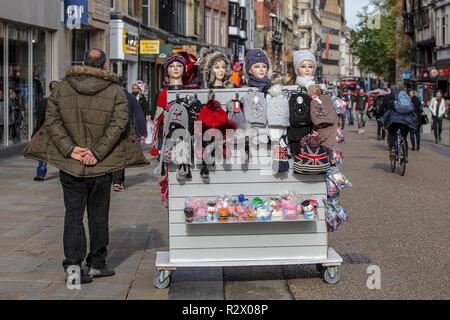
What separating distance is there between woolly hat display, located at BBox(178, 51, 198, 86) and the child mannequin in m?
0.60

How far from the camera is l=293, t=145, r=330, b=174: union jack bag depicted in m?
6.43

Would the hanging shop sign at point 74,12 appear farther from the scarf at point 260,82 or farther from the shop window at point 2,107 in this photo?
the scarf at point 260,82

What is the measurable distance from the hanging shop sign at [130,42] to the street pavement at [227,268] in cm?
1805

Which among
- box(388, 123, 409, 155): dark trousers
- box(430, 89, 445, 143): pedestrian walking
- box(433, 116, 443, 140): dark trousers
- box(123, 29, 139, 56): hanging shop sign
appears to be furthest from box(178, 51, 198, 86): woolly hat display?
box(123, 29, 139, 56): hanging shop sign

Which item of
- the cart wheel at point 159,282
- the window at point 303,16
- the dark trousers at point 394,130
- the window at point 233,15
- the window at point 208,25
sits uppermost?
the window at point 303,16

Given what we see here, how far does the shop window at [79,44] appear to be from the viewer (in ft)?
86.0

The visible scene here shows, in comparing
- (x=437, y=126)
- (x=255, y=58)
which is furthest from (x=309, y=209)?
(x=437, y=126)

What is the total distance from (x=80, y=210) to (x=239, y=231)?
51.6 inches

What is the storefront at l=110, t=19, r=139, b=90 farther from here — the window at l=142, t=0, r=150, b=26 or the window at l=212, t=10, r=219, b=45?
the window at l=212, t=10, r=219, b=45

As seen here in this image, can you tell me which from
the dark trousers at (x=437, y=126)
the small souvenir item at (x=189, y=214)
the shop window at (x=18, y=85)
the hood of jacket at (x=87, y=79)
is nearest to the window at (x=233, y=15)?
the dark trousers at (x=437, y=126)

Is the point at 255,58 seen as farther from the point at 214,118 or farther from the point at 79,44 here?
the point at 79,44
